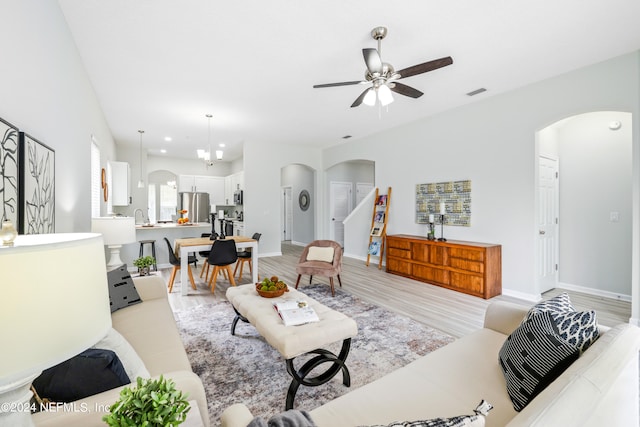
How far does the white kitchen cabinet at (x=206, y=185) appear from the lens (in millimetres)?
8555

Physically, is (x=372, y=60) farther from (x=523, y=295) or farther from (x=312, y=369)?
(x=523, y=295)

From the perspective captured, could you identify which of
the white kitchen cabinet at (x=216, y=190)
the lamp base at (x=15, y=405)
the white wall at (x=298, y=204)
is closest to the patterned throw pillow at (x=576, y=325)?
the lamp base at (x=15, y=405)

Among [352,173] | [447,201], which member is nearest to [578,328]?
[447,201]

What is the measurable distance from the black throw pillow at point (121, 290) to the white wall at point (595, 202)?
5634mm

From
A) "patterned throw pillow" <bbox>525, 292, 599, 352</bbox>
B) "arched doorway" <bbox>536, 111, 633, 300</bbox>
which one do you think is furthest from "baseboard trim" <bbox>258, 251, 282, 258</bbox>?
"patterned throw pillow" <bbox>525, 292, 599, 352</bbox>

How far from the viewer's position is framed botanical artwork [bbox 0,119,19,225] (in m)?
1.30

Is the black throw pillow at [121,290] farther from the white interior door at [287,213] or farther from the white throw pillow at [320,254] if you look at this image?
the white interior door at [287,213]

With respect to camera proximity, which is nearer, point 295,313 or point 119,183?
point 295,313

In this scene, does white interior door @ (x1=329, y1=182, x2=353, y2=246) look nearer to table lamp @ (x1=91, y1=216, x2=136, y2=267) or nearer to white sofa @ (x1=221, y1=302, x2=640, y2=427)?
table lamp @ (x1=91, y1=216, x2=136, y2=267)

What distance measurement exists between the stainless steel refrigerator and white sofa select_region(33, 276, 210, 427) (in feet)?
19.1

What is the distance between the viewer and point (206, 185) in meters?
8.88

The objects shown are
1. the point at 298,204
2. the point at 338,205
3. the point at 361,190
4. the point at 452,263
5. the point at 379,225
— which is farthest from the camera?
the point at 298,204

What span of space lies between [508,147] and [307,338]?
12.9 feet

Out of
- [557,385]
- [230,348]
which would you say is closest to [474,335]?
[557,385]
